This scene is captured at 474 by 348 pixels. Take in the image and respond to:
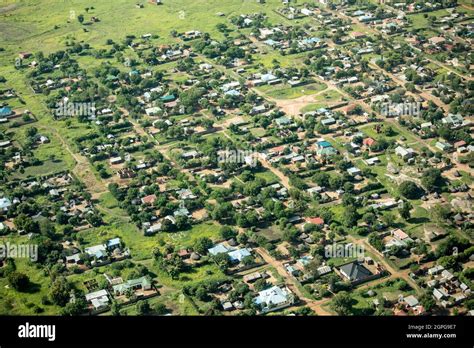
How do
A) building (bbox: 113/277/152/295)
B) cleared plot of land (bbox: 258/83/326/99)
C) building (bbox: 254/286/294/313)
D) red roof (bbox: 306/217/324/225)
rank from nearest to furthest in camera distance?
building (bbox: 254/286/294/313) → building (bbox: 113/277/152/295) → red roof (bbox: 306/217/324/225) → cleared plot of land (bbox: 258/83/326/99)

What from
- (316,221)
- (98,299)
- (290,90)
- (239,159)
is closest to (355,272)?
(316,221)

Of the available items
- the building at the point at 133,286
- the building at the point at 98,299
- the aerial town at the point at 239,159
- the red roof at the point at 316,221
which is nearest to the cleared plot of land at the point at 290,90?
the aerial town at the point at 239,159

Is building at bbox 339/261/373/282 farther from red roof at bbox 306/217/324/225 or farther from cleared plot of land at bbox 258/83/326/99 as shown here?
cleared plot of land at bbox 258/83/326/99

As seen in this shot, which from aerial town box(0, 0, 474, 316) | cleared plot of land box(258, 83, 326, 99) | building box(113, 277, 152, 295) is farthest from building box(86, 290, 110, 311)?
cleared plot of land box(258, 83, 326, 99)

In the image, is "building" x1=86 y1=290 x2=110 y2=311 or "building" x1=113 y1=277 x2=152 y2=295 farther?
"building" x1=113 y1=277 x2=152 y2=295

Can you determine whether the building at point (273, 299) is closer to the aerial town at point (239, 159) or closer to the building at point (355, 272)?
the aerial town at point (239, 159)

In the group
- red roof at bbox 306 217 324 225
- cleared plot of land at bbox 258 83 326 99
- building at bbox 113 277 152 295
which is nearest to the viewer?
building at bbox 113 277 152 295
